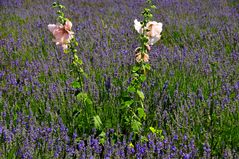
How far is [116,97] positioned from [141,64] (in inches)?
23.2

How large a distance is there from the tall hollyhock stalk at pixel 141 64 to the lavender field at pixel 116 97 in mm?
73

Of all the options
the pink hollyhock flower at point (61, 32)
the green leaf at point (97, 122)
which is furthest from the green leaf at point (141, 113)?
the pink hollyhock flower at point (61, 32)

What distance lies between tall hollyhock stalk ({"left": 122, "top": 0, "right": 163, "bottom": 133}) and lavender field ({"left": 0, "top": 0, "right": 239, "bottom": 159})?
0.24 feet

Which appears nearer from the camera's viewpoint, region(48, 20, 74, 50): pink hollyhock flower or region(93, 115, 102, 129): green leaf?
region(48, 20, 74, 50): pink hollyhock flower

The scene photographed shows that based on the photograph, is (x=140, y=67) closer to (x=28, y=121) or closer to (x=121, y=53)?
(x=28, y=121)

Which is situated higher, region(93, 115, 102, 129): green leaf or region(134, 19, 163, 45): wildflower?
region(134, 19, 163, 45): wildflower

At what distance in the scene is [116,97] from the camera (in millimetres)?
3174

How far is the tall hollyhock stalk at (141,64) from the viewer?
8.17ft

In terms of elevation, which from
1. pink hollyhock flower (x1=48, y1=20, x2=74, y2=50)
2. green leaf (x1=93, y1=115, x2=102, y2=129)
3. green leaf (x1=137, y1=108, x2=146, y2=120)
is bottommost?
green leaf (x1=93, y1=115, x2=102, y2=129)

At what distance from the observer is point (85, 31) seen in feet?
18.7

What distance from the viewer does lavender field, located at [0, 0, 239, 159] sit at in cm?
250

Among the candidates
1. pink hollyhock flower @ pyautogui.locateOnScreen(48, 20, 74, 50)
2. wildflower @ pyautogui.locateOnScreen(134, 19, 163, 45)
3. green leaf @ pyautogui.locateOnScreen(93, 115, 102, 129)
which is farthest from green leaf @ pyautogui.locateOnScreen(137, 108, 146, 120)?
pink hollyhock flower @ pyautogui.locateOnScreen(48, 20, 74, 50)

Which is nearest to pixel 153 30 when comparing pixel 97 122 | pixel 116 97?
pixel 97 122

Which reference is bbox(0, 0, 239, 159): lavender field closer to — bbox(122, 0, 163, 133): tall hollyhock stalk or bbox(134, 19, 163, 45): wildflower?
bbox(122, 0, 163, 133): tall hollyhock stalk
